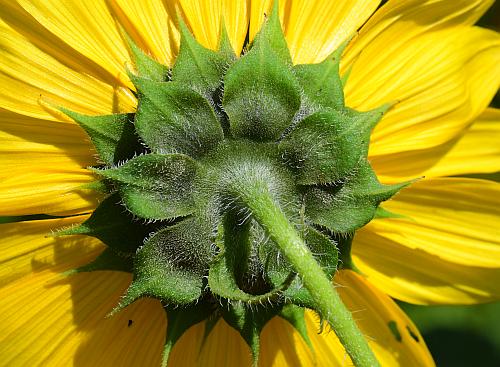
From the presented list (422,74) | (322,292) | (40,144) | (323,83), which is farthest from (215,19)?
(322,292)

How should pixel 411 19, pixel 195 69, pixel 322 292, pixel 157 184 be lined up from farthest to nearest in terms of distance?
pixel 411 19
pixel 195 69
pixel 157 184
pixel 322 292

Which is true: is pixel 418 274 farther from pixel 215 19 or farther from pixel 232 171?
pixel 215 19

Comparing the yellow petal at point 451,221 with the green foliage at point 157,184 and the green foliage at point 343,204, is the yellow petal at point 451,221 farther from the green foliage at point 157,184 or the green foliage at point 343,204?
the green foliage at point 157,184

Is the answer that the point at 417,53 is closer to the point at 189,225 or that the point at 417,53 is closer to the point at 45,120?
the point at 189,225

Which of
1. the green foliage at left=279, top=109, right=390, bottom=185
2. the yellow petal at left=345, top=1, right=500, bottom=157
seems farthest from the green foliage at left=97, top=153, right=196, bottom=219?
the yellow petal at left=345, top=1, right=500, bottom=157

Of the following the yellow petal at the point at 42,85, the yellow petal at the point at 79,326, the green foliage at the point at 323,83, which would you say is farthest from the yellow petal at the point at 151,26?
the yellow petal at the point at 79,326

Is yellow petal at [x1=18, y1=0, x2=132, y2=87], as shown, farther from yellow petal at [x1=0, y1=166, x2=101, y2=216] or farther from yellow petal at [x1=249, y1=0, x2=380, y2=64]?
yellow petal at [x1=249, y1=0, x2=380, y2=64]
